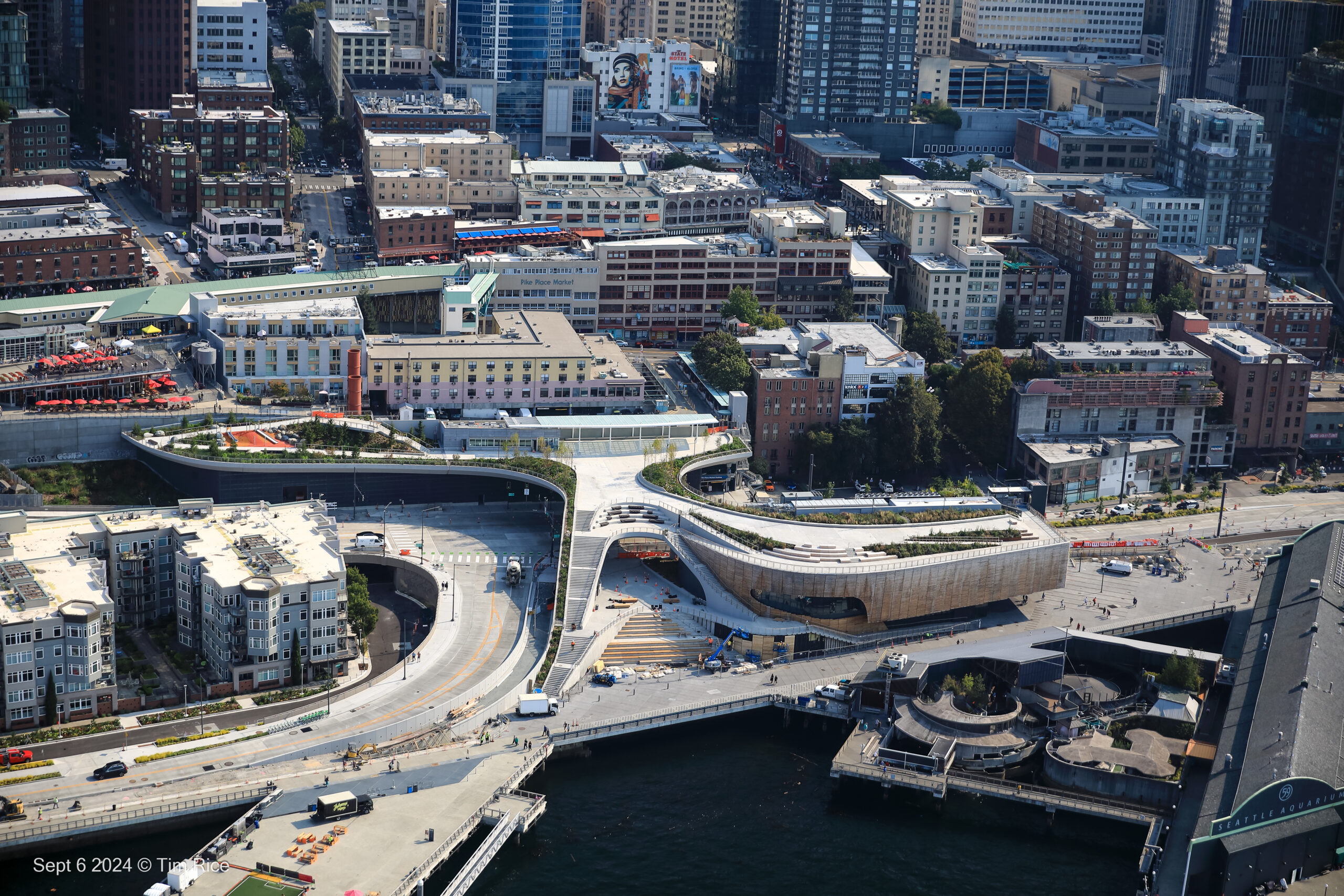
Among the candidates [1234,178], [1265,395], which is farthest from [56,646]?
[1234,178]

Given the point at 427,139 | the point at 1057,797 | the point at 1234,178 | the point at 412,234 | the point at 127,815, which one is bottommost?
the point at 1057,797

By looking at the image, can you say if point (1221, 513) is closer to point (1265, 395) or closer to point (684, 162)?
point (1265, 395)

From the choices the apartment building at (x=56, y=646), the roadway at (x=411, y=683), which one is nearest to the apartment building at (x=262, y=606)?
the roadway at (x=411, y=683)

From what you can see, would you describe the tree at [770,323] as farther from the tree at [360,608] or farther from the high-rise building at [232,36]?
the high-rise building at [232,36]

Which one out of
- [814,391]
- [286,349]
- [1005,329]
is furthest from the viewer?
[1005,329]

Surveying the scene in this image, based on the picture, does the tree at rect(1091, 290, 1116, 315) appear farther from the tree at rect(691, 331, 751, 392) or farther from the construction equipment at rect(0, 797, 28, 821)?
the construction equipment at rect(0, 797, 28, 821)
